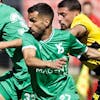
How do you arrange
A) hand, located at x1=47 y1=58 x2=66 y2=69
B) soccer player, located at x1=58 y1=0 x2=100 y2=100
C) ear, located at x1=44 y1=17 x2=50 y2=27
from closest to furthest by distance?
hand, located at x1=47 y1=58 x2=66 y2=69
ear, located at x1=44 y1=17 x2=50 y2=27
soccer player, located at x1=58 y1=0 x2=100 y2=100

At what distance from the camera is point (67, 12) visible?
875 cm

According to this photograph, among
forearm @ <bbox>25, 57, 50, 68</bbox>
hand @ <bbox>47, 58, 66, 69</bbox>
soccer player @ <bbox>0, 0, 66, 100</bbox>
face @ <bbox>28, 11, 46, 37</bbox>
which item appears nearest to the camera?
hand @ <bbox>47, 58, 66, 69</bbox>

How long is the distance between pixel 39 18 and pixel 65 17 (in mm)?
769

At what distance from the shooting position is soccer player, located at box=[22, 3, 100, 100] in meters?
7.93

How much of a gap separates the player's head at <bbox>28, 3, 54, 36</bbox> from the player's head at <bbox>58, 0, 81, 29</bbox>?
1.71 feet

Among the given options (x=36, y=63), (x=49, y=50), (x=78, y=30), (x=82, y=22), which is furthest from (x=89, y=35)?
(x=36, y=63)

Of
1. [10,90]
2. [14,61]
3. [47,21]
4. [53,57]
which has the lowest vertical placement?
[10,90]

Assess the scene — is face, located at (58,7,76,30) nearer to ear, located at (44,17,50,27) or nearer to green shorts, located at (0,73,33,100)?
ear, located at (44,17,50,27)

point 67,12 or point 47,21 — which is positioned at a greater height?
point 47,21

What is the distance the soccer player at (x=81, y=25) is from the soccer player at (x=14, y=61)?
1.76 feet

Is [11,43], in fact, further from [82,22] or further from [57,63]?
[57,63]

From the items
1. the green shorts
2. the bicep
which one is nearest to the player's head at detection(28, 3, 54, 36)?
the bicep

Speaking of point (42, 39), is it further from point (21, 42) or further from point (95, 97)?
point (95, 97)

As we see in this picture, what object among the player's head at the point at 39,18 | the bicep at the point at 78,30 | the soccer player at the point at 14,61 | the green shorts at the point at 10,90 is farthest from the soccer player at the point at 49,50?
the green shorts at the point at 10,90
